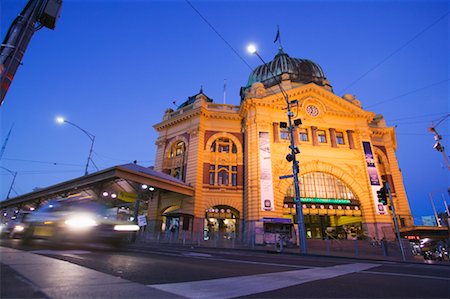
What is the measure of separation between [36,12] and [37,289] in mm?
11546

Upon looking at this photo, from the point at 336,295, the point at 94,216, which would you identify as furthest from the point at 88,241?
the point at 336,295

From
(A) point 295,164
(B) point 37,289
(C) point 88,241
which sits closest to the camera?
(B) point 37,289

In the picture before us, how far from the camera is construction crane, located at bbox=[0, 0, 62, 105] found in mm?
8266

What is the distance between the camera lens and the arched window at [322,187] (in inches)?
1091

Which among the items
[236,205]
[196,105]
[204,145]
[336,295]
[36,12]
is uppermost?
[196,105]

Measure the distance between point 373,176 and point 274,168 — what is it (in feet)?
41.1

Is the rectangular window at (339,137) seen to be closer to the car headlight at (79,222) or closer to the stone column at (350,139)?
the stone column at (350,139)

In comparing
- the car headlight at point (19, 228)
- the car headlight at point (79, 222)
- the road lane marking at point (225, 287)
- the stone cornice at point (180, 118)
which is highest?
the stone cornice at point (180, 118)

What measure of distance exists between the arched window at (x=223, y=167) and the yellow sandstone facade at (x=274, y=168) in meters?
0.13

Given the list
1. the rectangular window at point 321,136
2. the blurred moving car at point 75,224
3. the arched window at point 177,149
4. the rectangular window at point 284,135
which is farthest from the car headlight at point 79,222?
the rectangular window at point 321,136

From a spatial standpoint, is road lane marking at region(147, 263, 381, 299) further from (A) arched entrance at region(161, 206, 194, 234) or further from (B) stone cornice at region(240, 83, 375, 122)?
(B) stone cornice at region(240, 83, 375, 122)

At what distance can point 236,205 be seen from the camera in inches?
1097

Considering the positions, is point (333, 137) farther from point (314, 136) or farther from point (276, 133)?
point (276, 133)

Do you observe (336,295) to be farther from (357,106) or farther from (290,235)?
(357,106)
